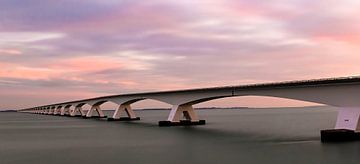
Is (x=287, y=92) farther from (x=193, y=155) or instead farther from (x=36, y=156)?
(x=36, y=156)

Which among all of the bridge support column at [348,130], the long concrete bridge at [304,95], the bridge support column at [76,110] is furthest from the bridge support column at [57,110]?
the bridge support column at [348,130]

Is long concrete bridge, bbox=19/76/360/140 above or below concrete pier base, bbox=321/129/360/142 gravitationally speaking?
above

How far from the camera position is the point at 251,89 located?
162ft

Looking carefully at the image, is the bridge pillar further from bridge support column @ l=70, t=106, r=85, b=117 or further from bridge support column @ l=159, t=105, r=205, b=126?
bridge support column @ l=159, t=105, r=205, b=126

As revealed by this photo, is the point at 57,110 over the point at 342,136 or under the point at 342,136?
over

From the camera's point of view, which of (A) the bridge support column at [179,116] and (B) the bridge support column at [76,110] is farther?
(B) the bridge support column at [76,110]

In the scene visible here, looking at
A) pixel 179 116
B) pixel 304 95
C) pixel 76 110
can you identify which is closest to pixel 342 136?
pixel 304 95

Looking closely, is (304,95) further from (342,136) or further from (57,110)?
(57,110)

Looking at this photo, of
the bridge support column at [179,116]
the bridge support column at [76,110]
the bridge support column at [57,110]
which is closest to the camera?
the bridge support column at [179,116]

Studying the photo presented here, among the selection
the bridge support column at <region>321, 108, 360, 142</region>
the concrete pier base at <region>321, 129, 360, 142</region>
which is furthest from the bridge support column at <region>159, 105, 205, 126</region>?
the concrete pier base at <region>321, 129, 360, 142</region>

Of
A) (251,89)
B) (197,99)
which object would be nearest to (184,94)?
(197,99)

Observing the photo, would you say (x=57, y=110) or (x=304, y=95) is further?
(x=57, y=110)

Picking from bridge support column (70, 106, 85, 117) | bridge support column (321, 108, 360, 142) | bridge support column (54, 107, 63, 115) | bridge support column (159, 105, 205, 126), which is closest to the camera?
bridge support column (321, 108, 360, 142)

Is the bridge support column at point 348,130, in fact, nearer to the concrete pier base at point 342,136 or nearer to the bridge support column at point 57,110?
the concrete pier base at point 342,136
